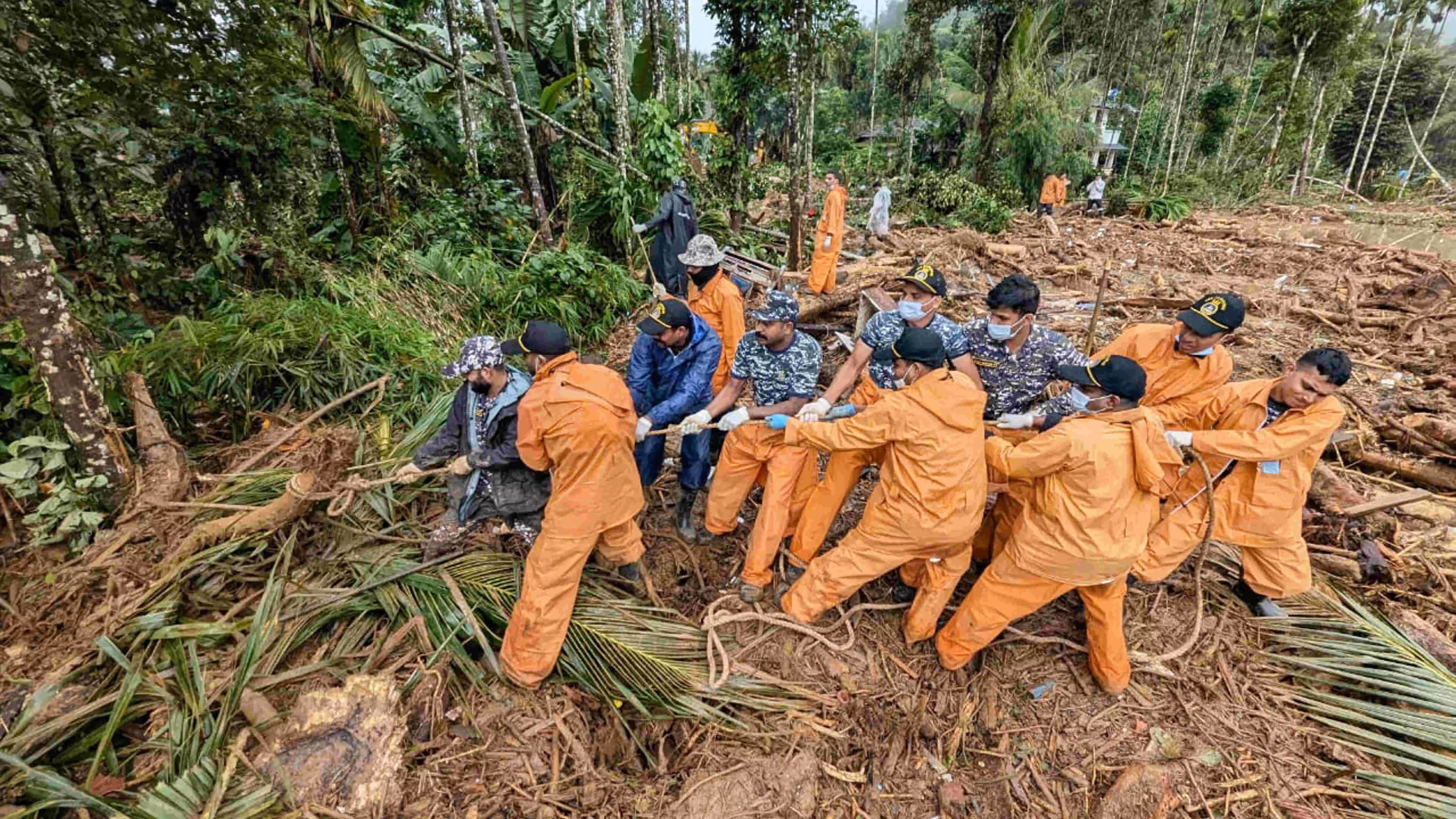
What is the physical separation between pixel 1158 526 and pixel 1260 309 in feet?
21.1

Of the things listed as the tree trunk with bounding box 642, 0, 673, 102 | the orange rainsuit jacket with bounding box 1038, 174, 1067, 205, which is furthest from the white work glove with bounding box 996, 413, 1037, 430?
the orange rainsuit jacket with bounding box 1038, 174, 1067, 205

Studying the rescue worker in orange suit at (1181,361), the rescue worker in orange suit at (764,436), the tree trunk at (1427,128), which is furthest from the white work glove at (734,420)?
the tree trunk at (1427,128)

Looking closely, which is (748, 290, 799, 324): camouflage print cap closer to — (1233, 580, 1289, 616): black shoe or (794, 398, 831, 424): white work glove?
(794, 398, 831, 424): white work glove

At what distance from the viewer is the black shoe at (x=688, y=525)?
12.8 feet

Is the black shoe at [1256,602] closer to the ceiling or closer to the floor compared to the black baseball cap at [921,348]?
closer to the floor

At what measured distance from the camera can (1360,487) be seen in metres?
4.00

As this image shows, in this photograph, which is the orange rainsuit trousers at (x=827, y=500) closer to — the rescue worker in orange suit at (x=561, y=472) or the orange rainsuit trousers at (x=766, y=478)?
the orange rainsuit trousers at (x=766, y=478)

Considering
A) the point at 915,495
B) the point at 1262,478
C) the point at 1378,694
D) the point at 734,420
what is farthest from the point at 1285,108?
the point at 734,420

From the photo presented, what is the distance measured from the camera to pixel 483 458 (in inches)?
119

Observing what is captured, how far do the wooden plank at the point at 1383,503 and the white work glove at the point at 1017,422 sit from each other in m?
2.14

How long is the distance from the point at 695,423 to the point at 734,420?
0.25 m

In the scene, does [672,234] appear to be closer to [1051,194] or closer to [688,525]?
[688,525]

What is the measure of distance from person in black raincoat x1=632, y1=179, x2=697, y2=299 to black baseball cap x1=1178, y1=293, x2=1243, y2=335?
470 cm

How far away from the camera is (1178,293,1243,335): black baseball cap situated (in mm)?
3387
